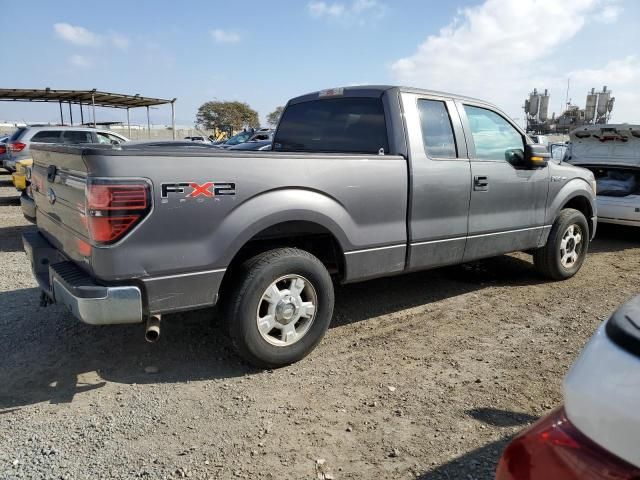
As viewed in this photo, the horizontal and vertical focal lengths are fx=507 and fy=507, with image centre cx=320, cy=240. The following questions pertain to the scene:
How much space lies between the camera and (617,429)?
104 cm

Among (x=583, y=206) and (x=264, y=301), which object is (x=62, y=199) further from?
(x=583, y=206)

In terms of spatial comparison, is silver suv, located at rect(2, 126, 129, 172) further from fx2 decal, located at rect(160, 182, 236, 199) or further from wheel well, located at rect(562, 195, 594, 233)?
fx2 decal, located at rect(160, 182, 236, 199)

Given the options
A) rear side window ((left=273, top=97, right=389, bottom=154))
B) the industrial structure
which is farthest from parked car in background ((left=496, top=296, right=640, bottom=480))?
the industrial structure

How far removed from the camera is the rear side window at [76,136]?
13.2 m

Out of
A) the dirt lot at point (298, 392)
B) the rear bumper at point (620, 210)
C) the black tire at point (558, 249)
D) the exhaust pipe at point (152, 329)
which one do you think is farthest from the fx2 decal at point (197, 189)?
the rear bumper at point (620, 210)

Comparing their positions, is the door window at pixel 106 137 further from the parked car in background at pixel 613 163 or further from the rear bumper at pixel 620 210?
the rear bumper at pixel 620 210

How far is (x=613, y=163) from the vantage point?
26.7ft

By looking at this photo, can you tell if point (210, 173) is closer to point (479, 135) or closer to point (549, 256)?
point (479, 135)

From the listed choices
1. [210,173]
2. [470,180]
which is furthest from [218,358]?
[470,180]

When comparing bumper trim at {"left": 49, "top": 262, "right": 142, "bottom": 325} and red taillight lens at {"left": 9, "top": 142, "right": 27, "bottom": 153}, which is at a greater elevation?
red taillight lens at {"left": 9, "top": 142, "right": 27, "bottom": 153}

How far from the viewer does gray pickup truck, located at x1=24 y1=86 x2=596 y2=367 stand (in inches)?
111

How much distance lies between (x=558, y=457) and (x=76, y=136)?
570 inches

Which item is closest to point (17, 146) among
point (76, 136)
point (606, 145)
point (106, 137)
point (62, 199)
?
point (76, 136)

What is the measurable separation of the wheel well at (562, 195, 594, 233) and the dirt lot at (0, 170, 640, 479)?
1317mm
